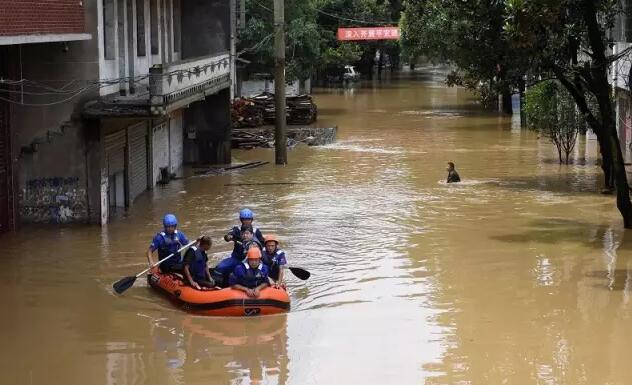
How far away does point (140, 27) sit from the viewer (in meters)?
25.9

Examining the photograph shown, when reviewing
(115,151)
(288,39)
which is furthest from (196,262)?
(288,39)

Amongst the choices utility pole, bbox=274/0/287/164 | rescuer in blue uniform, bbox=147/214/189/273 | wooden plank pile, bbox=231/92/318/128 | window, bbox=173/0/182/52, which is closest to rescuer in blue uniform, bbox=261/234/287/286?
rescuer in blue uniform, bbox=147/214/189/273

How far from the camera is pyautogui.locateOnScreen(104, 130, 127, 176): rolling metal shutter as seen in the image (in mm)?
22094

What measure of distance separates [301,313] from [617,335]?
14.5 ft

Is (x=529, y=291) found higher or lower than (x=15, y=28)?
lower

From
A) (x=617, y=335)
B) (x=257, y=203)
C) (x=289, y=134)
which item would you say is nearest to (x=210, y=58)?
(x=257, y=203)

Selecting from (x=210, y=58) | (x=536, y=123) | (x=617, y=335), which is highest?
(x=210, y=58)

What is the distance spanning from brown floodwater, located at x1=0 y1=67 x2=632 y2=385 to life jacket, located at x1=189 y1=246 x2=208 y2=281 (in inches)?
28.2

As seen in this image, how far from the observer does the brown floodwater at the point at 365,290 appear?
1220 cm

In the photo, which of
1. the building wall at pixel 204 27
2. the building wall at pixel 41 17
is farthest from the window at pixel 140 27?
the building wall at pixel 204 27

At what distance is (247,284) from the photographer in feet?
47.9

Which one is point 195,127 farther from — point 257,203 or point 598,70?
point 598,70

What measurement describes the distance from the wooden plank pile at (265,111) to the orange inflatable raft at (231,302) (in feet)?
88.6

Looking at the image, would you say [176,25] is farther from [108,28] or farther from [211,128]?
[108,28]
